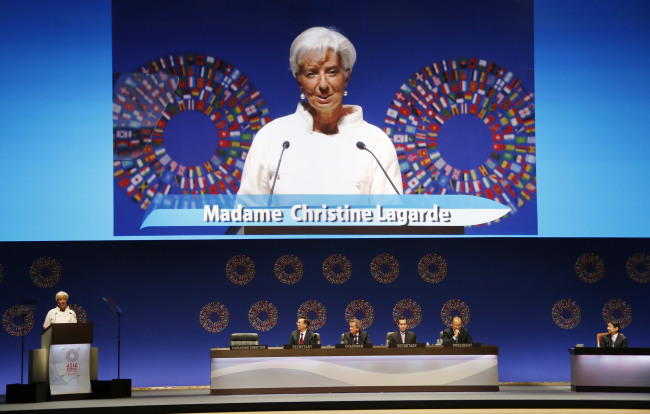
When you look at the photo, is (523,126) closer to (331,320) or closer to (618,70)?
(618,70)

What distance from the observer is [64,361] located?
1016 cm

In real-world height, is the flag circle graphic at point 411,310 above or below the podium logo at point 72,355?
above

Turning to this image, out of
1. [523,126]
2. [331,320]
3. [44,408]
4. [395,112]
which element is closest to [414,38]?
[395,112]

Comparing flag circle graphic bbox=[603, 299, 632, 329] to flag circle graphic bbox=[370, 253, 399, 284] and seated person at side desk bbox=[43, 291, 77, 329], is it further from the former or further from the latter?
seated person at side desk bbox=[43, 291, 77, 329]

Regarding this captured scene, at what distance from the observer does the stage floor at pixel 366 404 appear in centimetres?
952

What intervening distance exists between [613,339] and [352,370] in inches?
121

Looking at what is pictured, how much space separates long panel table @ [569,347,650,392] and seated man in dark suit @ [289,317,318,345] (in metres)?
2.99

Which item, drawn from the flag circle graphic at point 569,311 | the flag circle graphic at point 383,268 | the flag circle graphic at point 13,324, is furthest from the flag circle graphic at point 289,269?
the flag circle graphic at point 569,311

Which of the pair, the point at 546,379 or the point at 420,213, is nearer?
the point at 420,213

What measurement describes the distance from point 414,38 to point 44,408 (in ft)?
19.5

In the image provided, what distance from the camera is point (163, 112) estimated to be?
11.3 meters

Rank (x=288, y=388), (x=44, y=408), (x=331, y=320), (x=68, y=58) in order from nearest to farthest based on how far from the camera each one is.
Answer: (x=44, y=408), (x=288, y=388), (x=68, y=58), (x=331, y=320)

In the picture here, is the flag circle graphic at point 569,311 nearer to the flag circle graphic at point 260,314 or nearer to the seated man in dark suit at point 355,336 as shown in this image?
the seated man in dark suit at point 355,336

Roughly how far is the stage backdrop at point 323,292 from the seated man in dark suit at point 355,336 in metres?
1.09
